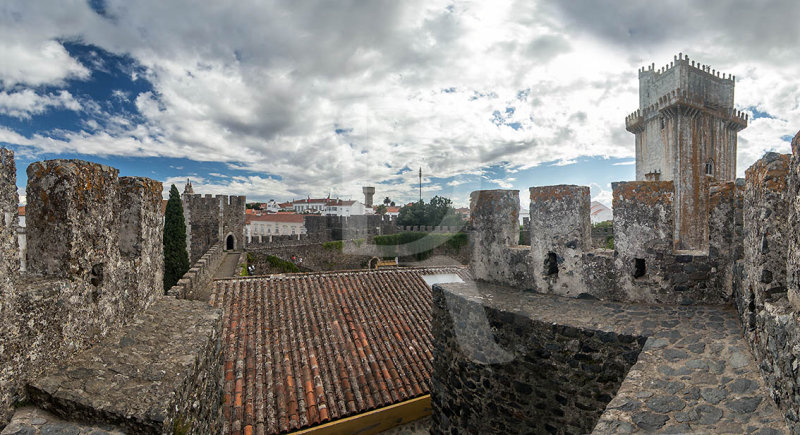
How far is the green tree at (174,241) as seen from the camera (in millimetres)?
16719

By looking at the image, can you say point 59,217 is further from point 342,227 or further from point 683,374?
point 342,227

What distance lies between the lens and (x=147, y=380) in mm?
2045

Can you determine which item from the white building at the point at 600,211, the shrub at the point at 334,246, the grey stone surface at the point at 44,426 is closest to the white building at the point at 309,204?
the shrub at the point at 334,246

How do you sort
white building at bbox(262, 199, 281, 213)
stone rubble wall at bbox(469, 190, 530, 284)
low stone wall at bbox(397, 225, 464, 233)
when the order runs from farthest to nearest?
white building at bbox(262, 199, 281, 213)
low stone wall at bbox(397, 225, 464, 233)
stone rubble wall at bbox(469, 190, 530, 284)

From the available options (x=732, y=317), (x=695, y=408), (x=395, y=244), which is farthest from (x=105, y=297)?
(x=395, y=244)

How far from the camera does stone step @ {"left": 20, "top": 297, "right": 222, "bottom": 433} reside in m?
1.76

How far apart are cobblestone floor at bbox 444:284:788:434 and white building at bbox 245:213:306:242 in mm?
40509

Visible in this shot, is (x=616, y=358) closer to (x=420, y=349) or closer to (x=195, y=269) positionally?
(x=420, y=349)

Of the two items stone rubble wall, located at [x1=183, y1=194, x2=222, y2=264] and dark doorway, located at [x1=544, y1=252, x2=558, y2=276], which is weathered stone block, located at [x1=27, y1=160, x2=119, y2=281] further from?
stone rubble wall, located at [x1=183, y1=194, x2=222, y2=264]

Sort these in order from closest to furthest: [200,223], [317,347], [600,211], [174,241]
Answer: [317,347], [174,241], [600,211], [200,223]

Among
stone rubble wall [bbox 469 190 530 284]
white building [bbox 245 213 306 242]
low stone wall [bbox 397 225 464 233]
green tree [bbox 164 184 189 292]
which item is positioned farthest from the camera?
white building [bbox 245 213 306 242]

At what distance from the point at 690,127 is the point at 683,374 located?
2602 centimetres

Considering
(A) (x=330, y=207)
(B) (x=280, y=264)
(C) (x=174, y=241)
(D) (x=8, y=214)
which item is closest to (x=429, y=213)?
(B) (x=280, y=264)

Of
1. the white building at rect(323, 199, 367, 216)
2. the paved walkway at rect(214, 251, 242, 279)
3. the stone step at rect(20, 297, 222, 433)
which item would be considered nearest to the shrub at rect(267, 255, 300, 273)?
the paved walkway at rect(214, 251, 242, 279)
